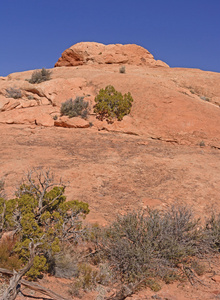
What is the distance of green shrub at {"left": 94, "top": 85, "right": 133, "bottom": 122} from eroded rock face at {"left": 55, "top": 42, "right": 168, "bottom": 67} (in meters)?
11.8

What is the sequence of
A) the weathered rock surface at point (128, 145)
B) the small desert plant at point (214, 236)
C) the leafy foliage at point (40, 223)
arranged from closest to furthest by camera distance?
the leafy foliage at point (40, 223)
the small desert plant at point (214, 236)
the weathered rock surface at point (128, 145)

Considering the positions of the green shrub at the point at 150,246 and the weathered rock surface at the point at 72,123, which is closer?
the green shrub at the point at 150,246

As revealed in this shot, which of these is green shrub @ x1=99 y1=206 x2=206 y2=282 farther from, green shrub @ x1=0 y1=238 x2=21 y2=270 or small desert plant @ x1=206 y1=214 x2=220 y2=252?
green shrub @ x1=0 y1=238 x2=21 y2=270

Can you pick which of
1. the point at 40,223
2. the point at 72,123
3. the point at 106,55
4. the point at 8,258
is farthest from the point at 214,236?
the point at 106,55

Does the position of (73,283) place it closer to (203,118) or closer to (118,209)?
(118,209)

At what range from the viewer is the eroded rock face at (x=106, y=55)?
25.4 meters

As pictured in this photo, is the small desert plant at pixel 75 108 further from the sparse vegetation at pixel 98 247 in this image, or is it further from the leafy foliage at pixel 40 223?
the sparse vegetation at pixel 98 247

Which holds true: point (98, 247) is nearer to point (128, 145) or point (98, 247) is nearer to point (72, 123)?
point (128, 145)

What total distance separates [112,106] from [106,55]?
43.2 ft

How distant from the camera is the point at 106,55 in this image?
25578mm

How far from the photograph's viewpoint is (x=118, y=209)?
6617 mm

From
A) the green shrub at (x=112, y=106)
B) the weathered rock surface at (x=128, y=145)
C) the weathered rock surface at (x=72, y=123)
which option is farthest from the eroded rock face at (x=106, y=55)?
the weathered rock surface at (x=72, y=123)

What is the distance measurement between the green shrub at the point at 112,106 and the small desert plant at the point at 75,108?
650 millimetres

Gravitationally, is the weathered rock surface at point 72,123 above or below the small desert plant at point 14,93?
below
